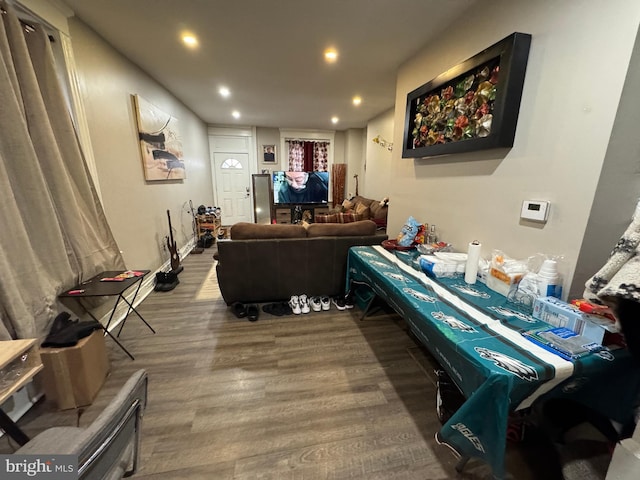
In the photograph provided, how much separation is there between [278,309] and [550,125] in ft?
7.70

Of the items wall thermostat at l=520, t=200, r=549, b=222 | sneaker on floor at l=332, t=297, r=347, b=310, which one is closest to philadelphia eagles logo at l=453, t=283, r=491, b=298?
wall thermostat at l=520, t=200, r=549, b=222

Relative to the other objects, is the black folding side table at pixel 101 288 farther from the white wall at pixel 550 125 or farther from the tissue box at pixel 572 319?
the white wall at pixel 550 125

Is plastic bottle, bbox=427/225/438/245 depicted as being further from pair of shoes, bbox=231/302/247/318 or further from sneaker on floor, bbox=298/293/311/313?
pair of shoes, bbox=231/302/247/318

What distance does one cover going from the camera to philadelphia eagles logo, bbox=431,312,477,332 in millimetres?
1065

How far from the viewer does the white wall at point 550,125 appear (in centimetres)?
106

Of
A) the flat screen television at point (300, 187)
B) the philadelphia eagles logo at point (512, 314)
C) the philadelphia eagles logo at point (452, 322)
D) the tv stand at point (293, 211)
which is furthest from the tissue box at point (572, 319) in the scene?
the flat screen television at point (300, 187)

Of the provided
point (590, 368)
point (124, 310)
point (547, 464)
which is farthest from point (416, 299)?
point (124, 310)

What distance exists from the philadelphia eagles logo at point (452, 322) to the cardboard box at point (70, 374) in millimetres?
1930

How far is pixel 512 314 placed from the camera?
1.17m

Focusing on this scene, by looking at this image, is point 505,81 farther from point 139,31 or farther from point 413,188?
point 139,31

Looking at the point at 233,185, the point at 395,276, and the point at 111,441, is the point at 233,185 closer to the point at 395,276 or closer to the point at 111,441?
the point at 395,276

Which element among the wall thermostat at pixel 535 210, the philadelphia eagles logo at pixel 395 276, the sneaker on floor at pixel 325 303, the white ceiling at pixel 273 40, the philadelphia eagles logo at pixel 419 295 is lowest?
the sneaker on floor at pixel 325 303
